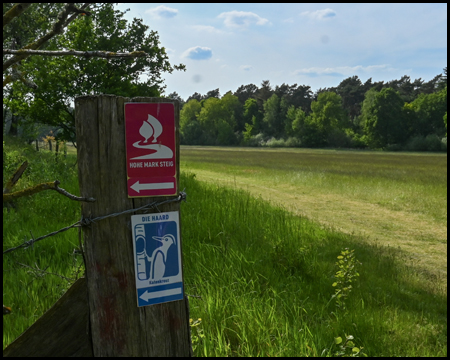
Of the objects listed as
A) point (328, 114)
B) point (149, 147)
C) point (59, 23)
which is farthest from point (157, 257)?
point (328, 114)

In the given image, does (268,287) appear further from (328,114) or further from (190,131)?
(190,131)

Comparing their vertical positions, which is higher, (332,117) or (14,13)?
(332,117)

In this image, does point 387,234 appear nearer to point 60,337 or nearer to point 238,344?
point 238,344

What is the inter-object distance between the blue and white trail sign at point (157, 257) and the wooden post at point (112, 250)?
0.03 meters

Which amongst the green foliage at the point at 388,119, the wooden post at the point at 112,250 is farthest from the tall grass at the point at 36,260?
the green foliage at the point at 388,119

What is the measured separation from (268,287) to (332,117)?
74.7 metres

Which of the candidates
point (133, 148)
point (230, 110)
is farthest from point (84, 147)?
point (230, 110)

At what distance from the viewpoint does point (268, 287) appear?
4434mm

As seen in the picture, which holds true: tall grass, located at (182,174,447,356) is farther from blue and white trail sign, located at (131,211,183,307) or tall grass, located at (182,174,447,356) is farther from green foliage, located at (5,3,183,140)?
green foliage, located at (5,3,183,140)

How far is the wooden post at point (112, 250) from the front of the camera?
1.65 metres

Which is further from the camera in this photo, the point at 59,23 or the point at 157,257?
the point at 157,257

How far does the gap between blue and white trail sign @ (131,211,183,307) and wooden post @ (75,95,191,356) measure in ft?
0.10

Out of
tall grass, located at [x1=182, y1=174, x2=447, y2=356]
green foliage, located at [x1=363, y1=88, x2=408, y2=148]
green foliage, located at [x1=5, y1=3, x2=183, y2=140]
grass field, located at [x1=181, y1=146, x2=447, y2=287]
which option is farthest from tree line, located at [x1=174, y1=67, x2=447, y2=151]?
tall grass, located at [x1=182, y1=174, x2=447, y2=356]

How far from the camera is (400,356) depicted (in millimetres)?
3352
